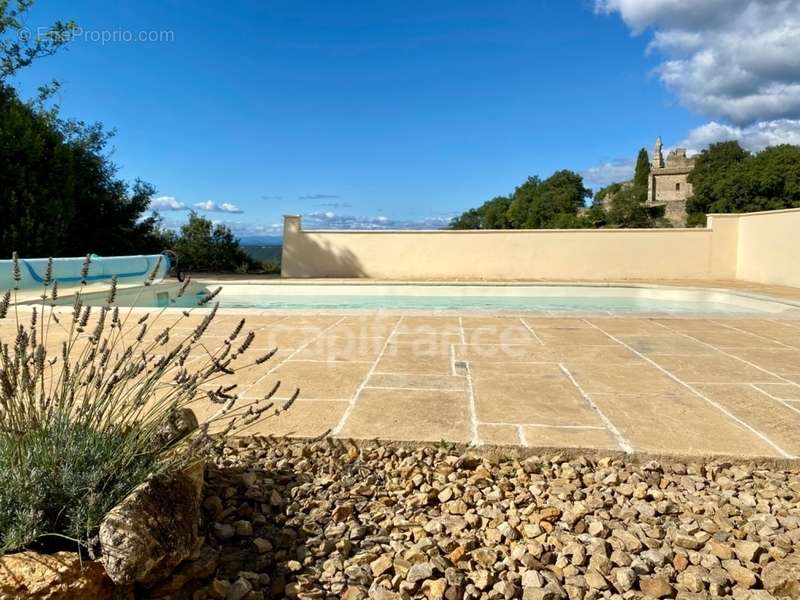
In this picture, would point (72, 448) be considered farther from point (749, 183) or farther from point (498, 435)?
point (749, 183)

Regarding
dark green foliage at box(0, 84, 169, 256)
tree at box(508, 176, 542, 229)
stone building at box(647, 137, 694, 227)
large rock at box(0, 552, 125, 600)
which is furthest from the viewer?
stone building at box(647, 137, 694, 227)

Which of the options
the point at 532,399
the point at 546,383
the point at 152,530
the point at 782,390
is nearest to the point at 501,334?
the point at 546,383

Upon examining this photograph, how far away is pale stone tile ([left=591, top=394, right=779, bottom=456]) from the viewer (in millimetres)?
1981

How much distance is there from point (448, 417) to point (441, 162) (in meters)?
26.6

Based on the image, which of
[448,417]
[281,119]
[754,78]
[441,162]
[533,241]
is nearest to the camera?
[448,417]

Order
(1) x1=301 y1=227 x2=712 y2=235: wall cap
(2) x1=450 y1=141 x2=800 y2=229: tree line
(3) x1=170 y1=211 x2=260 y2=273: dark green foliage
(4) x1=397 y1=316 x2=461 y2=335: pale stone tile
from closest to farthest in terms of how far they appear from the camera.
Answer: (4) x1=397 y1=316 x2=461 y2=335: pale stone tile, (1) x1=301 y1=227 x2=712 y2=235: wall cap, (3) x1=170 y1=211 x2=260 y2=273: dark green foliage, (2) x1=450 y1=141 x2=800 y2=229: tree line

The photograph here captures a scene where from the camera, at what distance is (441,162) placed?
2755 centimetres

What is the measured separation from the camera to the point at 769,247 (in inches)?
378

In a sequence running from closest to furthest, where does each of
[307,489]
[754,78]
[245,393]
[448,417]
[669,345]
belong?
1. [307,489]
2. [448,417]
3. [245,393]
4. [669,345]
5. [754,78]

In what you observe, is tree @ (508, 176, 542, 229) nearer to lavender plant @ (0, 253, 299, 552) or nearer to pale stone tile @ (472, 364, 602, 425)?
pale stone tile @ (472, 364, 602, 425)

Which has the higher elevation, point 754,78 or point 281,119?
point 754,78

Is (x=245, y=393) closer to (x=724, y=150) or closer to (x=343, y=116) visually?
(x=343, y=116)

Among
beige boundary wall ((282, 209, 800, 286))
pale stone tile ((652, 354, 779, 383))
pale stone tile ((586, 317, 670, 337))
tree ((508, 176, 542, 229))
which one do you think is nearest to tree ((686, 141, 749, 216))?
tree ((508, 176, 542, 229))

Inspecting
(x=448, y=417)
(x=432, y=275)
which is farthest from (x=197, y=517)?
(x=432, y=275)
